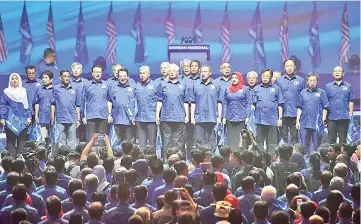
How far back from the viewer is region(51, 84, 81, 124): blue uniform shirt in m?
15.2

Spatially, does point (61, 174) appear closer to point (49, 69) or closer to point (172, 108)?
point (172, 108)

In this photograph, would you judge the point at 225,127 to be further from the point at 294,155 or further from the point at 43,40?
the point at 43,40

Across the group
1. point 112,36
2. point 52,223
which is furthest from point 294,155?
point 112,36

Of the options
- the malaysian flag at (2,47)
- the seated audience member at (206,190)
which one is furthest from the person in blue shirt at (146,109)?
the malaysian flag at (2,47)

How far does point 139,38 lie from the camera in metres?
22.2

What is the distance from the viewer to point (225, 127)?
1528cm

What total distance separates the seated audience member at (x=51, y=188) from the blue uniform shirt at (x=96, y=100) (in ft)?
16.5

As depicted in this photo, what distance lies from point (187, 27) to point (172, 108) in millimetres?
7767

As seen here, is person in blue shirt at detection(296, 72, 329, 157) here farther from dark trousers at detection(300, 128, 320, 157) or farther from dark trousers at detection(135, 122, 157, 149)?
dark trousers at detection(135, 122, 157, 149)

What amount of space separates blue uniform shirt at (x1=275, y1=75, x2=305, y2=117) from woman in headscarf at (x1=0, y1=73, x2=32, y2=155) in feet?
14.1

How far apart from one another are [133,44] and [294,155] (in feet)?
35.6

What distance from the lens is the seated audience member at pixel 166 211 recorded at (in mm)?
8875

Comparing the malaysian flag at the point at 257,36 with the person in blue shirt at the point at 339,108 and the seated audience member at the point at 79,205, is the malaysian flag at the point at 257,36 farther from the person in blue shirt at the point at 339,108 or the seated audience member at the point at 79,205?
the seated audience member at the point at 79,205

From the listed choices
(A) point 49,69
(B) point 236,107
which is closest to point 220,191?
(B) point 236,107
